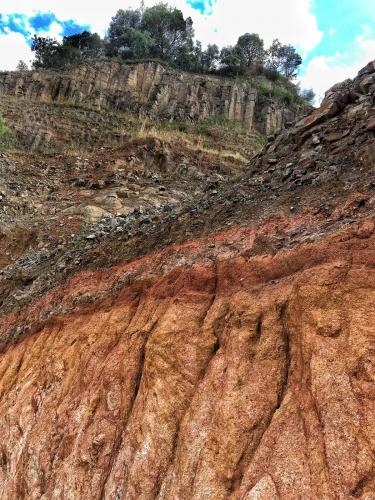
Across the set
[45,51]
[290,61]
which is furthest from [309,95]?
[45,51]

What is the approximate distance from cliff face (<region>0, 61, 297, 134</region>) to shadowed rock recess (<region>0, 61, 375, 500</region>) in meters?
22.4

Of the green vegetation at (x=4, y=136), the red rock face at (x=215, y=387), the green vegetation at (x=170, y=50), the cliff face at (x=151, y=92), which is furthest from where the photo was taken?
the green vegetation at (x=170, y=50)

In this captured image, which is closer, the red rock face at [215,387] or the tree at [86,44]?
the red rock face at [215,387]

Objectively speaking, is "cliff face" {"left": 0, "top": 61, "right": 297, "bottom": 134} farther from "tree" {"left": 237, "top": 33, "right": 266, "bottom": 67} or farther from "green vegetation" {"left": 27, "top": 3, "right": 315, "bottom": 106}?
"tree" {"left": 237, "top": 33, "right": 266, "bottom": 67}

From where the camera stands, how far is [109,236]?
431 inches

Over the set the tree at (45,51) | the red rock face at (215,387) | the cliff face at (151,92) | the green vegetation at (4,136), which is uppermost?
the tree at (45,51)

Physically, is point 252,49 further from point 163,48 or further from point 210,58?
point 163,48

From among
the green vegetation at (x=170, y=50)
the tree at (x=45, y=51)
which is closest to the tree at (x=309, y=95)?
the green vegetation at (x=170, y=50)

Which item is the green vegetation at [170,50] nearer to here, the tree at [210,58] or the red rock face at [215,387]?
the tree at [210,58]

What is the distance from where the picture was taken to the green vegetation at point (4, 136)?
23.0 meters

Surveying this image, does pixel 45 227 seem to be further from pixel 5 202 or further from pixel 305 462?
pixel 305 462

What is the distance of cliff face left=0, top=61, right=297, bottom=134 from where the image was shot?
3098cm

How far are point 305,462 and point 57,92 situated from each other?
3205 cm

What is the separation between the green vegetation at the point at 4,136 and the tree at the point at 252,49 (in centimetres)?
2557
